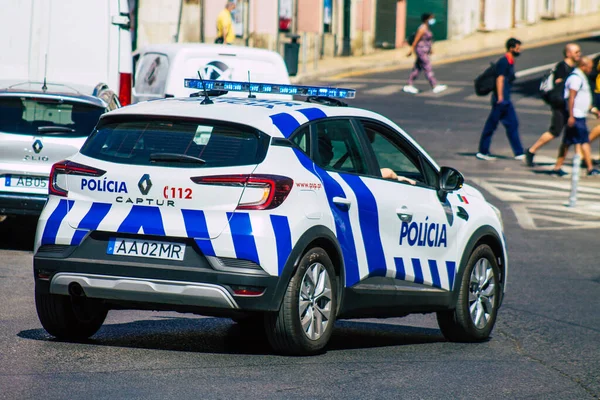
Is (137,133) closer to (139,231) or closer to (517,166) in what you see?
(139,231)

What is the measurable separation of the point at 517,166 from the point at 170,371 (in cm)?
1642

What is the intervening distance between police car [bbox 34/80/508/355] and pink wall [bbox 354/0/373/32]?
36365mm

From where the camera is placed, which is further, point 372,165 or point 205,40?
point 205,40

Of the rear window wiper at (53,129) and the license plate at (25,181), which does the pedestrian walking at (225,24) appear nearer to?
the rear window wiper at (53,129)

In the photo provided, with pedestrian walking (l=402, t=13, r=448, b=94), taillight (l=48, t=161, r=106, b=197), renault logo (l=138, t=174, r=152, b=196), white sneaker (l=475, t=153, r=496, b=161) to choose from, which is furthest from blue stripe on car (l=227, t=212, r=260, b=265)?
pedestrian walking (l=402, t=13, r=448, b=94)

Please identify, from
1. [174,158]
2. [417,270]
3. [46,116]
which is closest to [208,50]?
[46,116]

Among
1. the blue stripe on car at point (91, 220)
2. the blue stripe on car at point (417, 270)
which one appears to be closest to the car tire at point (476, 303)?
the blue stripe on car at point (417, 270)

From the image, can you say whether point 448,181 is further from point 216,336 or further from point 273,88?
point 216,336

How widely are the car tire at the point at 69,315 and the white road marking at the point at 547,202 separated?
30.7 feet

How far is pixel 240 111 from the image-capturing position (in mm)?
7941

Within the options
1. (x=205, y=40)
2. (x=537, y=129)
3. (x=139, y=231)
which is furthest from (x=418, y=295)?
(x=205, y=40)

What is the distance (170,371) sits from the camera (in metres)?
7.20

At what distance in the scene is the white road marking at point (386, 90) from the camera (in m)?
31.8

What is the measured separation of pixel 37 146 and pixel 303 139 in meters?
5.13
